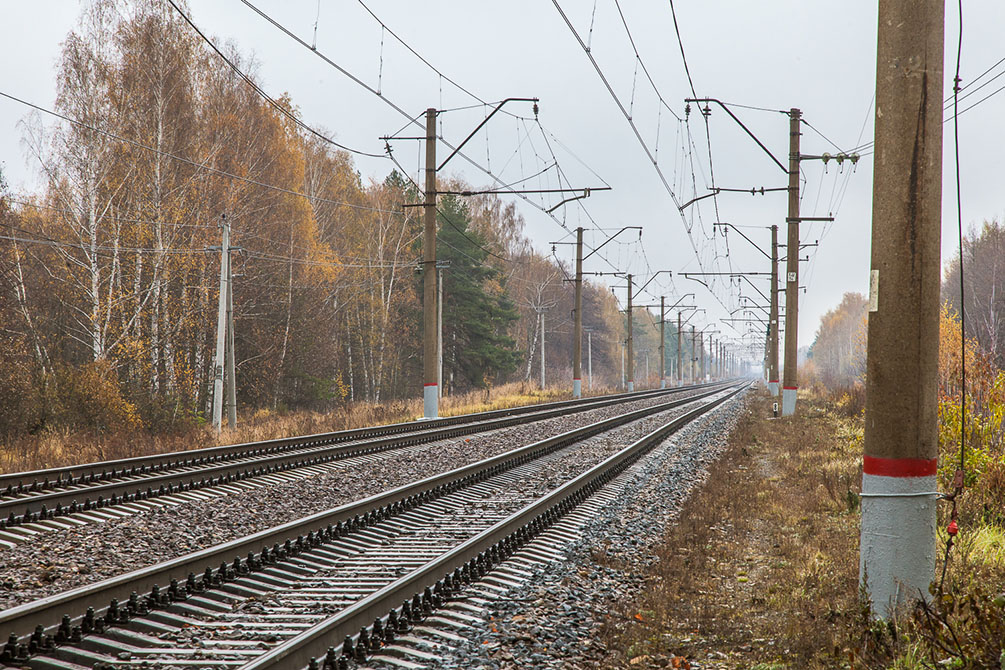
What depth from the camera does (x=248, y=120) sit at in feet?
107

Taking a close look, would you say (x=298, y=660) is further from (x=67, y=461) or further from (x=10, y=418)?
(x=10, y=418)

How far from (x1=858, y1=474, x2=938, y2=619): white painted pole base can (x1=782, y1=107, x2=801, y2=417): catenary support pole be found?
21.6 meters

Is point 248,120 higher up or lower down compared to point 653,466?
higher up

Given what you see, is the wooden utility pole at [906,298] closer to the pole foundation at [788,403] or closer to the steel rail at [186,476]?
the steel rail at [186,476]

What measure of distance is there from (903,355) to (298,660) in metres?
4.00

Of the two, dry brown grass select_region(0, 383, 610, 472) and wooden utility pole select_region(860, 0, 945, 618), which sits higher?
wooden utility pole select_region(860, 0, 945, 618)

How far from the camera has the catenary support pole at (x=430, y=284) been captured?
23484 millimetres

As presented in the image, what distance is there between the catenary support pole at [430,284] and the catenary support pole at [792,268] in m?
10.9

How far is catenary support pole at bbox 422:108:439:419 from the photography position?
23.5m

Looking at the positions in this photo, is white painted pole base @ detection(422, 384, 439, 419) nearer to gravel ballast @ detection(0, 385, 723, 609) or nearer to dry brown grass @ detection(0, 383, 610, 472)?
dry brown grass @ detection(0, 383, 610, 472)

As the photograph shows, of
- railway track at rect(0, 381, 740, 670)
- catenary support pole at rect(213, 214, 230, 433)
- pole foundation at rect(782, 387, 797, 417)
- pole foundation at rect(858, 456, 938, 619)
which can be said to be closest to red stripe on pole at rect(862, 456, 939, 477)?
pole foundation at rect(858, 456, 938, 619)

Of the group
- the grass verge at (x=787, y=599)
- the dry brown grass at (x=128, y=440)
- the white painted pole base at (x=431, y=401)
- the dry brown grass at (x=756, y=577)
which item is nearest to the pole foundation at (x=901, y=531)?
the grass verge at (x=787, y=599)

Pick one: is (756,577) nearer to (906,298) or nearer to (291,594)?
(906,298)

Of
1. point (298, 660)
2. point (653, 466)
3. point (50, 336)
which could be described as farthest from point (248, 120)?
point (298, 660)
